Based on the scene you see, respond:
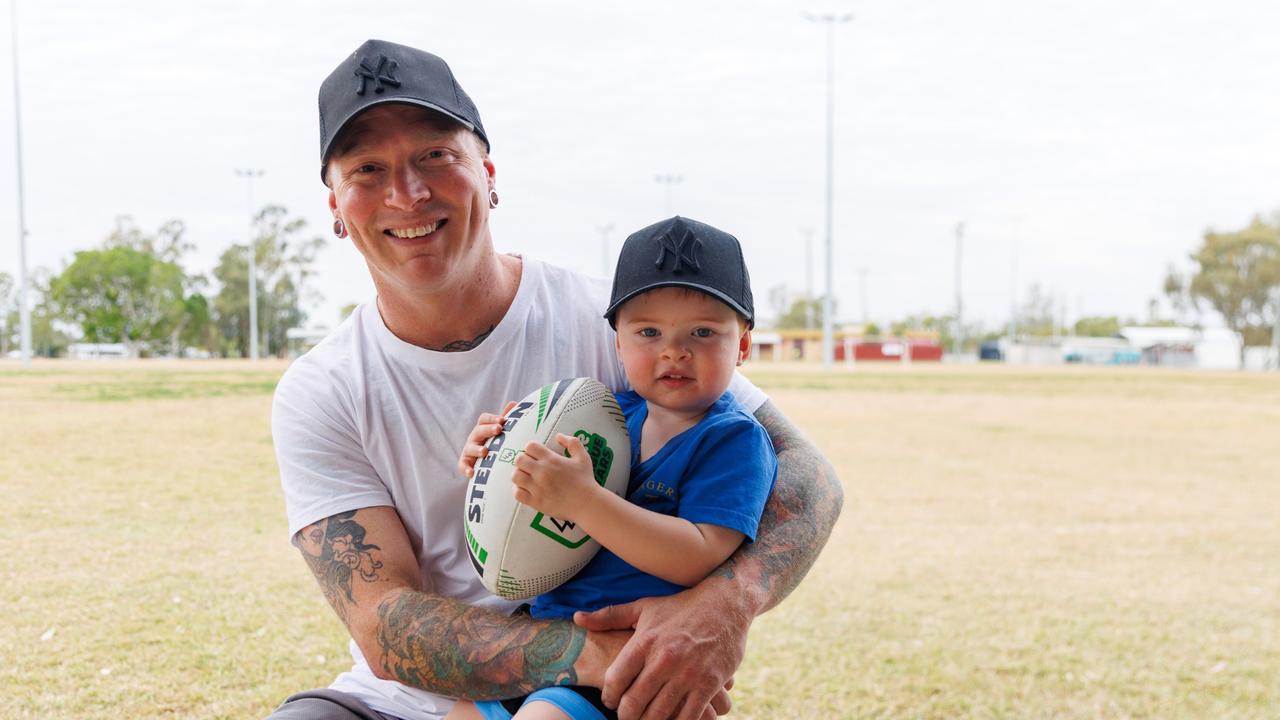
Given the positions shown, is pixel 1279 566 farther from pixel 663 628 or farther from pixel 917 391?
pixel 917 391

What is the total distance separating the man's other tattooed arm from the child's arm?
24 cm

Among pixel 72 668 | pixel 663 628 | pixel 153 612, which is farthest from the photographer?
pixel 153 612

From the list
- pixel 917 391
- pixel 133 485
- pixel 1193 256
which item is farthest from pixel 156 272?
pixel 1193 256

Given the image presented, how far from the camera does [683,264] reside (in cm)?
227

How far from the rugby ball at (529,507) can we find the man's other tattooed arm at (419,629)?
0.34 ft

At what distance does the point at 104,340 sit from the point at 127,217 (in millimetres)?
8796

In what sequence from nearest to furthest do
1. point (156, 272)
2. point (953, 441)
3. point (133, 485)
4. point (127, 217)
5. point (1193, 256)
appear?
1. point (133, 485)
2. point (953, 441)
3. point (156, 272)
4. point (127, 217)
5. point (1193, 256)

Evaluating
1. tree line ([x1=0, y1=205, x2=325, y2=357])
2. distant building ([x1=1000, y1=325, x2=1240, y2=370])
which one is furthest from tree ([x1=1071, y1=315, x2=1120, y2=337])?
tree line ([x1=0, y1=205, x2=325, y2=357])

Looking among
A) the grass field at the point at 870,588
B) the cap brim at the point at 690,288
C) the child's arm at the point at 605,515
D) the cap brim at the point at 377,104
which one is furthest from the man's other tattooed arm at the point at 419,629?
the grass field at the point at 870,588

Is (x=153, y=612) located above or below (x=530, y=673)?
below

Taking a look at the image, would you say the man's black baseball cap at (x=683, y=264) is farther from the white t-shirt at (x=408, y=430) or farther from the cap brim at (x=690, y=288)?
the white t-shirt at (x=408, y=430)

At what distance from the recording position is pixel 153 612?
611 cm

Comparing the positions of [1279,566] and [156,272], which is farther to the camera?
[156,272]

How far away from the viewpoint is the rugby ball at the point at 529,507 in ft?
7.43
